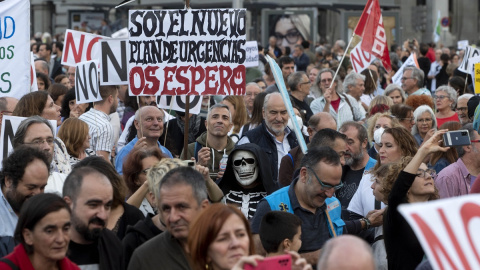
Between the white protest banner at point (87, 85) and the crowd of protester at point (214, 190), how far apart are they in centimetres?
10

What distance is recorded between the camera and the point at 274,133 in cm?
952

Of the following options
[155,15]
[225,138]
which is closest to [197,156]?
[225,138]

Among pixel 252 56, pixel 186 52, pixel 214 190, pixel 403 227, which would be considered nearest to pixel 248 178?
pixel 214 190

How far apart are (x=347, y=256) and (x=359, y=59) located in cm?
1152

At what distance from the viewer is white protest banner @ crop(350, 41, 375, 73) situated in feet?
49.0

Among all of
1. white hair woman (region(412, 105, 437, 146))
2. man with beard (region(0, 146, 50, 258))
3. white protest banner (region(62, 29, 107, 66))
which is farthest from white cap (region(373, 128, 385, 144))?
white protest banner (region(62, 29, 107, 66))

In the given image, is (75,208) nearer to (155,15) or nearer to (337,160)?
(337,160)

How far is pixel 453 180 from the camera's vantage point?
7637 millimetres

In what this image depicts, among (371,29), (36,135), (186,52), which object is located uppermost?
(371,29)

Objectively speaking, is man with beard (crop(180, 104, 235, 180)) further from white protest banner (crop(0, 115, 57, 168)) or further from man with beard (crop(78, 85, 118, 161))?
white protest banner (crop(0, 115, 57, 168))

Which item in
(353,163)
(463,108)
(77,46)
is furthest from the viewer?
(77,46)

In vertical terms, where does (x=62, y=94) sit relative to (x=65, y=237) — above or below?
above

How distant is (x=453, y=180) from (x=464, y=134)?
124 centimetres

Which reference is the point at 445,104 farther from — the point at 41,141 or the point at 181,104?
the point at 41,141
